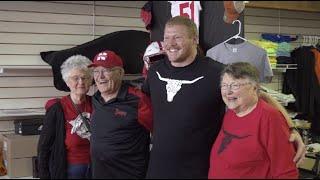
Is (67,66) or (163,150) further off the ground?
(67,66)

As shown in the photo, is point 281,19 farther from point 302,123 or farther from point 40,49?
point 40,49

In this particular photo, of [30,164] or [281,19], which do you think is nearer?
[281,19]

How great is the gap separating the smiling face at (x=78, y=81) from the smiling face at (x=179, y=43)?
728 mm

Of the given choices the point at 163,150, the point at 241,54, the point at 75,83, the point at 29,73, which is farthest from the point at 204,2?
the point at 29,73

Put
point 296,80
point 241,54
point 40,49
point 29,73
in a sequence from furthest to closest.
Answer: point 29,73 → point 40,49 → point 241,54 → point 296,80

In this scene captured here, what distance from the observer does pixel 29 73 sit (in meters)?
3.42

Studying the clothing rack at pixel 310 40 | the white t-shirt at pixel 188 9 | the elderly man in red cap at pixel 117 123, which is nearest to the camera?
the clothing rack at pixel 310 40

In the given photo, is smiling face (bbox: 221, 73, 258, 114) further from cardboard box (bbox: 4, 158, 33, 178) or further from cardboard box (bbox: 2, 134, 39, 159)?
cardboard box (bbox: 2, 134, 39, 159)

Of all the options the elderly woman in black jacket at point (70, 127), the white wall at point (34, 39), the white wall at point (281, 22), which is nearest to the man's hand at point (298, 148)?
the white wall at point (281, 22)

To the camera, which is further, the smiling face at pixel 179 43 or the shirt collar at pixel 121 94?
the shirt collar at pixel 121 94

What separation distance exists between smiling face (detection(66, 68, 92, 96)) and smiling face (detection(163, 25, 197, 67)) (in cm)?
73

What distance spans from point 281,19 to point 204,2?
0.35 meters

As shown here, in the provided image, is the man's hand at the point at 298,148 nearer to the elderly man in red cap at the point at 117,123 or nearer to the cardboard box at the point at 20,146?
the elderly man in red cap at the point at 117,123

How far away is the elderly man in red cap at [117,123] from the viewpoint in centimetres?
213
